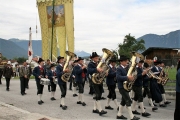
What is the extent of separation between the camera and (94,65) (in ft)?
30.1

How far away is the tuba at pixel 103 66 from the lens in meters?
8.72

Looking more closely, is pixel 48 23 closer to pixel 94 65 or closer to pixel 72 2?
pixel 72 2

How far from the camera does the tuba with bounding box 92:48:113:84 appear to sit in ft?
28.6

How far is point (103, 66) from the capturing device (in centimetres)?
881

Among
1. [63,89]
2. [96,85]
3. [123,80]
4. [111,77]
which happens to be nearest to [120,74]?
[123,80]

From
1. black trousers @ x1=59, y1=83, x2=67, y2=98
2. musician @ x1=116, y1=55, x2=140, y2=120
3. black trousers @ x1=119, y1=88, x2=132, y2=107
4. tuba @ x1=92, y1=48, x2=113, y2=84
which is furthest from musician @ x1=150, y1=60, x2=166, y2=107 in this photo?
black trousers @ x1=59, y1=83, x2=67, y2=98

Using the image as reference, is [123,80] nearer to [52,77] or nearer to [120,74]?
[120,74]

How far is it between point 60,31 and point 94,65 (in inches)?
775

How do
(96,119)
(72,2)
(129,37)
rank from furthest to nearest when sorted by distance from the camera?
1. (129,37)
2. (72,2)
3. (96,119)

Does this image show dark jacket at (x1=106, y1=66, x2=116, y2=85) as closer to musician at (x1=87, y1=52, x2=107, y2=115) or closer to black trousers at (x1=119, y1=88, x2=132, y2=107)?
musician at (x1=87, y1=52, x2=107, y2=115)

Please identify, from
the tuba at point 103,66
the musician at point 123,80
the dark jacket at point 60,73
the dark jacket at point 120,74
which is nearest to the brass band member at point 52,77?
the dark jacket at point 60,73

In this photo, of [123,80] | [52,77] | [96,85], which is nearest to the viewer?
[123,80]

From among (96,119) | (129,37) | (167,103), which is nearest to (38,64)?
(96,119)

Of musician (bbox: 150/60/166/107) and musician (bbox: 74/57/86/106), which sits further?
musician (bbox: 74/57/86/106)
